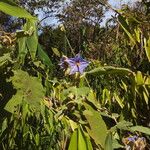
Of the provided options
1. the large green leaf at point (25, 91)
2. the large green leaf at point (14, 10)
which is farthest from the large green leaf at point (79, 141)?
the large green leaf at point (14, 10)

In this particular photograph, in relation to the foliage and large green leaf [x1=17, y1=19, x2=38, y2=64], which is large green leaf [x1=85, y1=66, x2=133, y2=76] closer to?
the foliage

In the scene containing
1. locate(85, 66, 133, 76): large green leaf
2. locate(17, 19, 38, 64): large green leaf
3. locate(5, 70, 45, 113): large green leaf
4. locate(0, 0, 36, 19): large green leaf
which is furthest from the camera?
locate(85, 66, 133, 76): large green leaf

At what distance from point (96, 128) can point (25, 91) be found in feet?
0.58

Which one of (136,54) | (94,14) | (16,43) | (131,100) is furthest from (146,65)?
(94,14)

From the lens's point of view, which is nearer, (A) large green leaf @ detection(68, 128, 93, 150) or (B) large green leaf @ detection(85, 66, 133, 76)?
(A) large green leaf @ detection(68, 128, 93, 150)

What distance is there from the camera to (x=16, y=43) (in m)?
1.21

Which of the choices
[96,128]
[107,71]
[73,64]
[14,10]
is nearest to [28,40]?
[73,64]

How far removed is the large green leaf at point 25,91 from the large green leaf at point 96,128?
4.5 inches

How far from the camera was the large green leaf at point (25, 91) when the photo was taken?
101 centimetres

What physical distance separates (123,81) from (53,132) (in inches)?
38.8

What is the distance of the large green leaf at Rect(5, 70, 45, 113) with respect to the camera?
101 centimetres

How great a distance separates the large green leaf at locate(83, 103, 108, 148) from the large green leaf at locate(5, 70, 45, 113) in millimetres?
114

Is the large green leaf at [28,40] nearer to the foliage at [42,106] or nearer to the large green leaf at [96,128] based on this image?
the foliage at [42,106]

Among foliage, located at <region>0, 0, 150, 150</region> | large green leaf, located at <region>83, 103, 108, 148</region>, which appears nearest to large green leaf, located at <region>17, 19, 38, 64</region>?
foliage, located at <region>0, 0, 150, 150</region>
